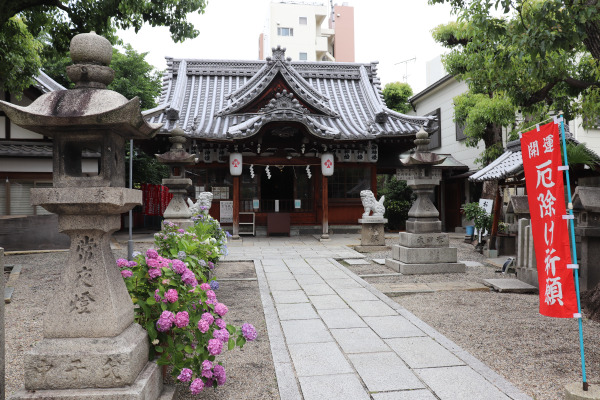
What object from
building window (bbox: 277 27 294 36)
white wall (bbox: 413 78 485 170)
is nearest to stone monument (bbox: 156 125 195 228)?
white wall (bbox: 413 78 485 170)

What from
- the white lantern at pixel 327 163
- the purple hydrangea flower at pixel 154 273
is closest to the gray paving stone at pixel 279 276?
the purple hydrangea flower at pixel 154 273

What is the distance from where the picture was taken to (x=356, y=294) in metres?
6.56

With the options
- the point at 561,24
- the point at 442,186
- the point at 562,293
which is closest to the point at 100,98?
the point at 562,293

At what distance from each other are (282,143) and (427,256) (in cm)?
802

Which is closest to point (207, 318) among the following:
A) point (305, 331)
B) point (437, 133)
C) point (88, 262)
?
point (88, 262)

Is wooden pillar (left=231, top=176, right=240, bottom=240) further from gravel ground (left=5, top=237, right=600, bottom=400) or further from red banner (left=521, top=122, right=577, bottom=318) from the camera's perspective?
red banner (left=521, top=122, right=577, bottom=318)

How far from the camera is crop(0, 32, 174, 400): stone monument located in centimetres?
257

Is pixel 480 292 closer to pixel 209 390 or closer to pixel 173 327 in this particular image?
pixel 209 390

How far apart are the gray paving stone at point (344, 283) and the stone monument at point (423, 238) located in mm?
1466

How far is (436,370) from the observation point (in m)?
3.62

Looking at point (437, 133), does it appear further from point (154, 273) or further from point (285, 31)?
point (285, 31)

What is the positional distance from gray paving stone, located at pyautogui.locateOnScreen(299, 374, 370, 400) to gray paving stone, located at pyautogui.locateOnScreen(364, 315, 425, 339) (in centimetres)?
123

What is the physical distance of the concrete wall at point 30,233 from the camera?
11461mm

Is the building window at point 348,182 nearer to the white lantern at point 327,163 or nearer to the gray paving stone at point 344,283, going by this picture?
the white lantern at point 327,163
